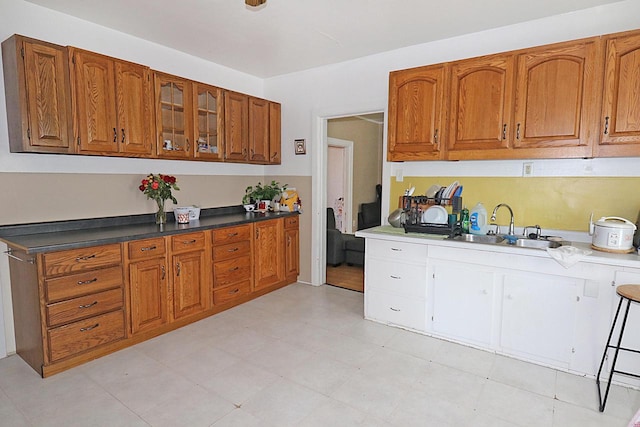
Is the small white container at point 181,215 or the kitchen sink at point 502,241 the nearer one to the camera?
the kitchen sink at point 502,241

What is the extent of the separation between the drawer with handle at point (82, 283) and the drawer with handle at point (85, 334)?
209 mm

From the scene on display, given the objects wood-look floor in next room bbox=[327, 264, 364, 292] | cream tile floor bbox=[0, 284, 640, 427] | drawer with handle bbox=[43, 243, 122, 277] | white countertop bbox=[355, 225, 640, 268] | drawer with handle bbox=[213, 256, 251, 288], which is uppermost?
white countertop bbox=[355, 225, 640, 268]

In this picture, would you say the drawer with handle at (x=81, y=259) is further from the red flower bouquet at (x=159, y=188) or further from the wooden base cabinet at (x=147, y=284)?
the red flower bouquet at (x=159, y=188)

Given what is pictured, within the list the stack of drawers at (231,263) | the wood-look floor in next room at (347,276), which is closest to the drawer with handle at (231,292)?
the stack of drawers at (231,263)

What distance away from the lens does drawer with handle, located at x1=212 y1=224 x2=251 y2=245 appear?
11.2 ft

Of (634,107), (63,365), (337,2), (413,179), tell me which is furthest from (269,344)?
(634,107)

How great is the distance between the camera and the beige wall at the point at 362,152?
5793 millimetres

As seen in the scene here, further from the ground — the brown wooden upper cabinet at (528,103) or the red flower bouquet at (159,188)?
the brown wooden upper cabinet at (528,103)

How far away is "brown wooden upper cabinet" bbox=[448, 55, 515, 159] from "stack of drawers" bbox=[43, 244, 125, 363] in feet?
9.40

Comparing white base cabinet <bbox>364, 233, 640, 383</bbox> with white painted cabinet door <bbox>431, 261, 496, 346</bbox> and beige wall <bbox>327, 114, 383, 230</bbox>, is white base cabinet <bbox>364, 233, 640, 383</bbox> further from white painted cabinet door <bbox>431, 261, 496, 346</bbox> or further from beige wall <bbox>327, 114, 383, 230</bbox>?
beige wall <bbox>327, 114, 383, 230</bbox>

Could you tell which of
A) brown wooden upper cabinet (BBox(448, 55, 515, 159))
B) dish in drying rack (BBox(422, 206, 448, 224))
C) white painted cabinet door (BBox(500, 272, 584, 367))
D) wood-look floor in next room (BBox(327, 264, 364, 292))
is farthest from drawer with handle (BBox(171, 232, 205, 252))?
white painted cabinet door (BBox(500, 272, 584, 367))

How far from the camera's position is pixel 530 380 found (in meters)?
2.36

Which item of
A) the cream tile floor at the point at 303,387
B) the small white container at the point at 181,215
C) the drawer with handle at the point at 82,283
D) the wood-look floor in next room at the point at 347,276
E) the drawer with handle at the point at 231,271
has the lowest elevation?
the cream tile floor at the point at 303,387

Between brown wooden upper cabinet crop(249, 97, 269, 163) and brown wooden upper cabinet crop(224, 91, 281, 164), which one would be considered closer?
brown wooden upper cabinet crop(224, 91, 281, 164)
